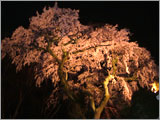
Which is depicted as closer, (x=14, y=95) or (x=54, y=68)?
(x=54, y=68)

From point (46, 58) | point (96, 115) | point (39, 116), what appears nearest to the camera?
point (96, 115)

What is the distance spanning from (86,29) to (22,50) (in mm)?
2627

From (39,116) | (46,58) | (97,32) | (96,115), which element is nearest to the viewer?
(96,115)

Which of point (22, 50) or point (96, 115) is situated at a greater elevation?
point (22, 50)

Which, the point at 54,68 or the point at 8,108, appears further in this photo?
the point at 8,108

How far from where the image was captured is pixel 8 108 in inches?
458

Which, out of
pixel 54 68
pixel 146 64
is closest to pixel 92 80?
pixel 54 68

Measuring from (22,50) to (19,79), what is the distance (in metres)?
5.22

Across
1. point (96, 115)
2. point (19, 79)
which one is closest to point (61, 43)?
point (96, 115)

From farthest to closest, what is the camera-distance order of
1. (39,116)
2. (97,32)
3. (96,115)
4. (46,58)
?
(39,116) < (46,58) < (97,32) < (96,115)

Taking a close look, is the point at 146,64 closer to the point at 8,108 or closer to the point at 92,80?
the point at 92,80

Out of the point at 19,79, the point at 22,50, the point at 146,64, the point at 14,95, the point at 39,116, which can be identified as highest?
the point at 22,50

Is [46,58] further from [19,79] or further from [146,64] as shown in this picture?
[19,79]

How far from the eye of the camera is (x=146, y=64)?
22.9 feet
